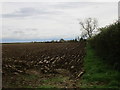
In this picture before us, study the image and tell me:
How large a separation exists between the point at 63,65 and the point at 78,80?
3.52 meters

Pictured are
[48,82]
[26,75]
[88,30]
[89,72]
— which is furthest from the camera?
[88,30]

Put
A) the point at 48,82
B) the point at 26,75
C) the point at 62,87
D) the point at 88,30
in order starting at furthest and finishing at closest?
the point at 88,30 → the point at 26,75 → the point at 48,82 → the point at 62,87

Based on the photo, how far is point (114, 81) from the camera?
8461 millimetres

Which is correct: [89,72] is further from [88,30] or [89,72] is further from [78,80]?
[88,30]

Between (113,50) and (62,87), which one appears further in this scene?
(113,50)

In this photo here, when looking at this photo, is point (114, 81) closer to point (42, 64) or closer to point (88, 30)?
point (42, 64)

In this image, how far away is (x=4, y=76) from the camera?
888 centimetres

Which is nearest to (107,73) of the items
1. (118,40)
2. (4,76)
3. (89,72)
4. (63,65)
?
(89,72)

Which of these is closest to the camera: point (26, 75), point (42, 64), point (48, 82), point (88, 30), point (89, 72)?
point (48, 82)

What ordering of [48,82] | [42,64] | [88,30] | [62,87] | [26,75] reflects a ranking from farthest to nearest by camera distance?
1. [88,30]
2. [42,64]
3. [26,75]
4. [48,82]
5. [62,87]

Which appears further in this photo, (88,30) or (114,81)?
(88,30)

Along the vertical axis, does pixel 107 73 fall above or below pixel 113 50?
below

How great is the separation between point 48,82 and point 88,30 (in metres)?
58.2

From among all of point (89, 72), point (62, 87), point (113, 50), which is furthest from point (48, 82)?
point (113, 50)
